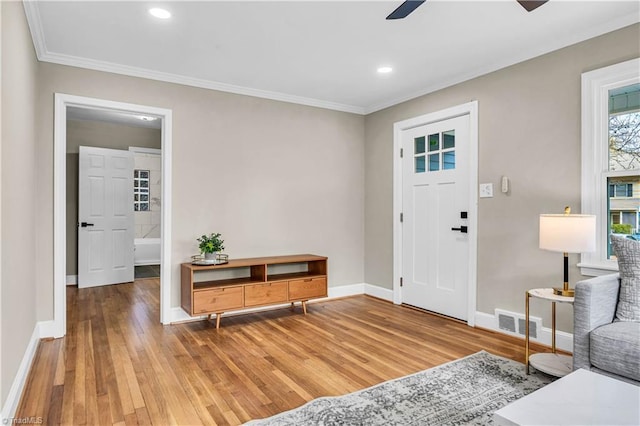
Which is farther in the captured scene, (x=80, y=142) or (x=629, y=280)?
(x=80, y=142)

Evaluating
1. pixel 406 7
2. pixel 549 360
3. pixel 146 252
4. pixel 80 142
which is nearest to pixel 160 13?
pixel 406 7

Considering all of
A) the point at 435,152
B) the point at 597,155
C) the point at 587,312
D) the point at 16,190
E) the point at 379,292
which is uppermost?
the point at 435,152

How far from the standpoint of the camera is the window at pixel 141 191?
7.76 m

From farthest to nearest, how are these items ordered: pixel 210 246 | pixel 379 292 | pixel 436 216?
pixel 379 292
pixel 436 216
pixel 210 246

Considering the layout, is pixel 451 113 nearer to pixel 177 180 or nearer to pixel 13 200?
pixel 177 180

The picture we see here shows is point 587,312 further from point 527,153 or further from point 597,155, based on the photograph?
point 527,153

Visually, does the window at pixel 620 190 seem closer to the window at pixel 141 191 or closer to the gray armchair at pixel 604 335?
the gray armchair at pixel 604 335

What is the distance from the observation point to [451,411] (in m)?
2.09

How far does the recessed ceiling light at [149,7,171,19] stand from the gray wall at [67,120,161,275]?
4.28 metres

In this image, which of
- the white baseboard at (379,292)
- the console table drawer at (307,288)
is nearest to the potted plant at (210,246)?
the console table drawer at (307,288)

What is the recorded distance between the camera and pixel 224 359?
285 cm

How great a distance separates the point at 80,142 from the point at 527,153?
246 inches

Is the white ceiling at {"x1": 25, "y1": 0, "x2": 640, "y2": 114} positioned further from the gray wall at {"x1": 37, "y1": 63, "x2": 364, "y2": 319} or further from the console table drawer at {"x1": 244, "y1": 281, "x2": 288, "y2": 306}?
the console table drawer at {"x1": 244, "y1": 281, "x2": 288, "y2": 306}

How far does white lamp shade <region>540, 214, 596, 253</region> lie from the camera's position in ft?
7.95
